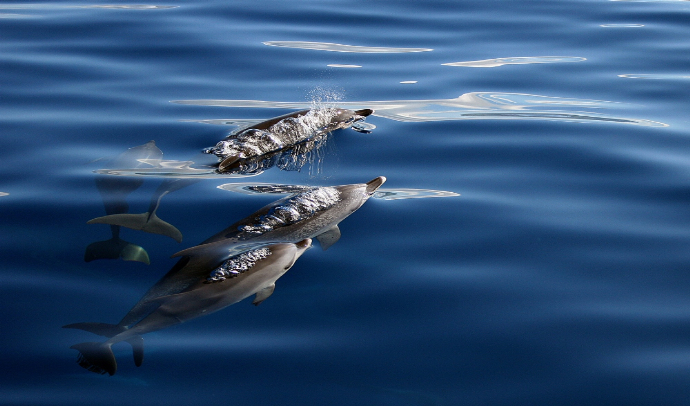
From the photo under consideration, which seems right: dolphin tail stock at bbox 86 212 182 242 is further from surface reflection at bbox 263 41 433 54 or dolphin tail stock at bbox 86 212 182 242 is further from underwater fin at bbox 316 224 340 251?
surface reflection at bbox 263 41 433 54

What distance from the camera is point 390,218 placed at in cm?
510

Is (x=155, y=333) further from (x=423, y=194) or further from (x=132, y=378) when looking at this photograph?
(x=423, y=194)

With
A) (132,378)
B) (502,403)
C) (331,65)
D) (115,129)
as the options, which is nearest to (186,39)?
(331,65)

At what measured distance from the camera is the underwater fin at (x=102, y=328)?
359cm

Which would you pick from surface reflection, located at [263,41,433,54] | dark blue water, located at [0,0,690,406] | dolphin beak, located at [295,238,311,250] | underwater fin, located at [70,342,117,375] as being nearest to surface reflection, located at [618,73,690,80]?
dark blue water, located at [0,0,690,406]

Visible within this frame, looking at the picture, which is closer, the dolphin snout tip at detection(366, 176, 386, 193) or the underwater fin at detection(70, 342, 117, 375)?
the underwater fin at detection(70, 342, 117, 375)

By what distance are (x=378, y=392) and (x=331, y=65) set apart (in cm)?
634

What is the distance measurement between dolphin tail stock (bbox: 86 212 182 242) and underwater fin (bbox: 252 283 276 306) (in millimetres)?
878

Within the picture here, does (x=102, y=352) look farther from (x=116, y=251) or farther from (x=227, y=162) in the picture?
(x=227, y=162)

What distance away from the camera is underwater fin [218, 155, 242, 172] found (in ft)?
20.1

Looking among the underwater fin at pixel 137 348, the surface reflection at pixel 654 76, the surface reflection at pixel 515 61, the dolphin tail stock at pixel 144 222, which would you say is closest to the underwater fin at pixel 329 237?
the dolphin tail stock at pixel 144 222

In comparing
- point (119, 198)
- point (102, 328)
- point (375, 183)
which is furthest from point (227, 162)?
point (102, 328)

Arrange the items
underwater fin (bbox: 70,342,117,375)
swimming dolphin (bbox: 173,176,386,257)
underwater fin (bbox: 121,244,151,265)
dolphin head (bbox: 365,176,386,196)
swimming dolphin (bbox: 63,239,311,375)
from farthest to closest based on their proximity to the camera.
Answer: dolphin head (bbox: 365,176,386,196), swimming dolphin (bbox: 173,176,386,257), underwater fin (bbox: 121,244,151,265), swimming dolphin (bbox: 63,239,311,375), underwater fin (bbox: 70,342,117,375)

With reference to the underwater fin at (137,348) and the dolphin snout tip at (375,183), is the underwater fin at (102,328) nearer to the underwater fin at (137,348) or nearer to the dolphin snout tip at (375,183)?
the underwater fin at (137,348)
